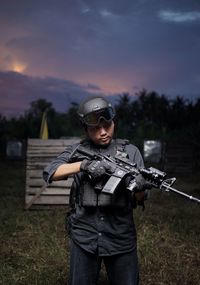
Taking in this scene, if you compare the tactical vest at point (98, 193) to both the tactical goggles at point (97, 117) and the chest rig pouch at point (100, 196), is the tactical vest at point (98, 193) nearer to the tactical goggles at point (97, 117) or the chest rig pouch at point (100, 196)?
the chest rig pouch at point (100, 196)

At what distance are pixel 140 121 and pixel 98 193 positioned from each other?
35350 millimetres

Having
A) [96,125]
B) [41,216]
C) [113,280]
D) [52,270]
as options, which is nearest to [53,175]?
[96,125]

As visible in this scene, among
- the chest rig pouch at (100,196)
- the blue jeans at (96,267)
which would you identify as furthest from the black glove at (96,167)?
the blue jeans at (96,267)

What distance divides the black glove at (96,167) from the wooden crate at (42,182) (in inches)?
267

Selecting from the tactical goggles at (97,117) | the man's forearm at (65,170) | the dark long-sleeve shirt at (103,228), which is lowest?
the dark long-sleeve shirt at (103,228)

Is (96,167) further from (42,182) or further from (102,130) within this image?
(42,182)

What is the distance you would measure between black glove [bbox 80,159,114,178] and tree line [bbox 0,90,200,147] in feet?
60.8

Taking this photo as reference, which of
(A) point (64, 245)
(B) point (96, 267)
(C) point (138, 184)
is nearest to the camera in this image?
(C) point (138, 184)

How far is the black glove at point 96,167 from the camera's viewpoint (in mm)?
2887

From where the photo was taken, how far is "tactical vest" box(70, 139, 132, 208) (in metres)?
3.00

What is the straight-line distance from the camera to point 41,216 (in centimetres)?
898

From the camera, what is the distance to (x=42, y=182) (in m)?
9.80

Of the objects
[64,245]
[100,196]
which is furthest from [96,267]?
[64,245]

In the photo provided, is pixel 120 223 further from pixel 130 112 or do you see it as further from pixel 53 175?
pixel 130 112
